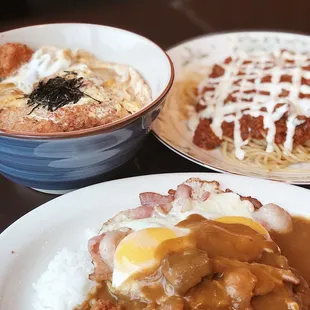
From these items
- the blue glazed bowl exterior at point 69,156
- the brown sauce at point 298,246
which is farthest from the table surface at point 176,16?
the brown sauce at point 298,246

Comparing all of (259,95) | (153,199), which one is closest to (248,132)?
(259,95)

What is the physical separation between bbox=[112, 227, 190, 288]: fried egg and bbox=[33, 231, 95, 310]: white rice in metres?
0.20

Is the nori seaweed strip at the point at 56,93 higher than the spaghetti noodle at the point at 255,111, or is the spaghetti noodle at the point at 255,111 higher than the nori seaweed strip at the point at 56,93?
the nori seaweed strip at the point at 56,93

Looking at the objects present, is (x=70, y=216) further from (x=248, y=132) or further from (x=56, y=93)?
(x=248, y=132)

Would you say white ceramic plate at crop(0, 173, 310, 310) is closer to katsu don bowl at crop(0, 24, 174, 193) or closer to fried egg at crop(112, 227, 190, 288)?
katsu don bowl at crop(0, 24, 174, 193)

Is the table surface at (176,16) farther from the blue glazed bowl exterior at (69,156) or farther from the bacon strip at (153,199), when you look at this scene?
the bacon strip at (153,199)

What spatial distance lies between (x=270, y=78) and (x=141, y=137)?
3.86 ft

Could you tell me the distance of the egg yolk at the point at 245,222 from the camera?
5.98 ft

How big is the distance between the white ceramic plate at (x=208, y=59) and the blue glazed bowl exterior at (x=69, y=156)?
42 cm

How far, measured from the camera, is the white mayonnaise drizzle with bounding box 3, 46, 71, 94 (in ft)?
8.27

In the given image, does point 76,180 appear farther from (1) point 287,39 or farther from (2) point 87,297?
(1) point 287,39

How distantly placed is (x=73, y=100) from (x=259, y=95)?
3.91ft

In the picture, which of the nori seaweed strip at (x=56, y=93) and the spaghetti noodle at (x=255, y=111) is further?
the spaghetti noodle at (x=255, y=111)

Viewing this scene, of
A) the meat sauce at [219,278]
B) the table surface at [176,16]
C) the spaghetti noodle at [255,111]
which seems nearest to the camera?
the meat sauce at [219,278]
